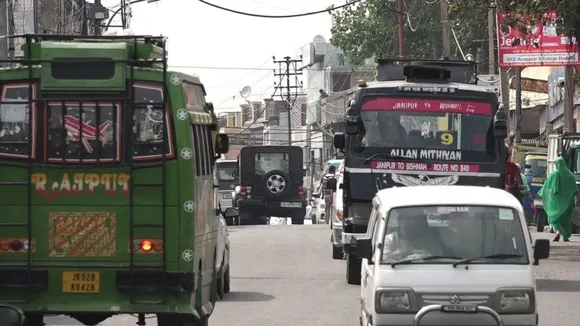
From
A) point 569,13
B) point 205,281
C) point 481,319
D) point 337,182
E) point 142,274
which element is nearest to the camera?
point 481,319

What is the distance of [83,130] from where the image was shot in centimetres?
1073

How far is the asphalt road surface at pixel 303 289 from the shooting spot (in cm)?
1445

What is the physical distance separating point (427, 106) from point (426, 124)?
10.4 inches

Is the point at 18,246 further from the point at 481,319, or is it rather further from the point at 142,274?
the point at 481,319

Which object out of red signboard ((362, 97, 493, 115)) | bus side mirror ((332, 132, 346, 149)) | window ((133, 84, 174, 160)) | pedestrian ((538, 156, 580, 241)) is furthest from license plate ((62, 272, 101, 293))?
pedestrian ((538, 156, 580, 241))

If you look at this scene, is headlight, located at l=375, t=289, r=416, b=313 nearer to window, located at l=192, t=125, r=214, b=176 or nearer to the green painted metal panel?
window, located at l=192, t=125, r=214, b=176

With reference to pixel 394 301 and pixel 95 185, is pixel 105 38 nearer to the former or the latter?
pixel 95 185

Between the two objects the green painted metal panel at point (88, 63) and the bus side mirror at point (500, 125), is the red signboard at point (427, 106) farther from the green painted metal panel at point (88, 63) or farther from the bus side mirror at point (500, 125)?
the green painted metal panel at point (88, 63)

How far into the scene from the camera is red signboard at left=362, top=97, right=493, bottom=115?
17188mm

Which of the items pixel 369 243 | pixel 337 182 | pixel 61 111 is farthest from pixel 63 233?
pixel 337 182

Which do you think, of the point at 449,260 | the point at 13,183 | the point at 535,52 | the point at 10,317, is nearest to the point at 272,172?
the point at 535,52

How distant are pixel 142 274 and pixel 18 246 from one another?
114 centimetres

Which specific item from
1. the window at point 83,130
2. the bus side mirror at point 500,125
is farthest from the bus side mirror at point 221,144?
the bus side mirror at point 500,125

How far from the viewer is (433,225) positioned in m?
10.8
